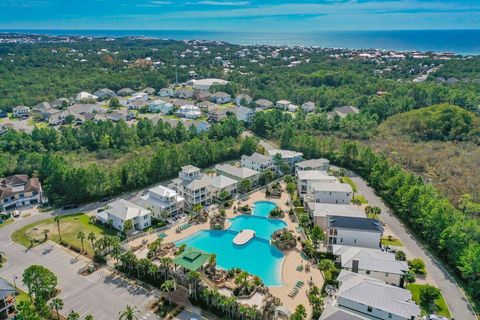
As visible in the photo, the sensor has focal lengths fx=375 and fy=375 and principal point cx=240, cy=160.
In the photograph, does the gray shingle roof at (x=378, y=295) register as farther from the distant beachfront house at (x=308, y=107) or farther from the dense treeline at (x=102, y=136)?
the distant beachfront house at (x=308, y=107)

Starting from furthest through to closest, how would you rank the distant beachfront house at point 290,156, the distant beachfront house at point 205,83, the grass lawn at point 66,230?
the distant beachfront house at point 205,83, the distant beachfront house at point 290,156, the grass lawn at point 66,230

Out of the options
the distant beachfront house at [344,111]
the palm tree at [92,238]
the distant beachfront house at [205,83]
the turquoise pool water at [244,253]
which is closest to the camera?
the turquoise pool water at [244,253]

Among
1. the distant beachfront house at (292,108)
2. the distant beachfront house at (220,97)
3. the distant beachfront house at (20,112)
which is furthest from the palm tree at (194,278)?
the distant beachfront house at (220,97)

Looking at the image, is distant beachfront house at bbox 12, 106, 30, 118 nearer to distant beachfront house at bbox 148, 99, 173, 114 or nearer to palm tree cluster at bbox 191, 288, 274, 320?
distant beachfront house at bbox 148, 99, 173, 114

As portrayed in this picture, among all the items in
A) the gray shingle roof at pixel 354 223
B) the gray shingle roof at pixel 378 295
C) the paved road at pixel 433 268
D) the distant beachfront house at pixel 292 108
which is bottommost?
the paved road at pixel 433 268

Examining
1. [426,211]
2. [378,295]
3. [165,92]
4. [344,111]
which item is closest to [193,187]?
[378,295]

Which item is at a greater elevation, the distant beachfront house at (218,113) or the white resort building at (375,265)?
the distant beachfront house at (218,113)

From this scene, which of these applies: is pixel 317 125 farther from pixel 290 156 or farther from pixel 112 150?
pixel 112 150
